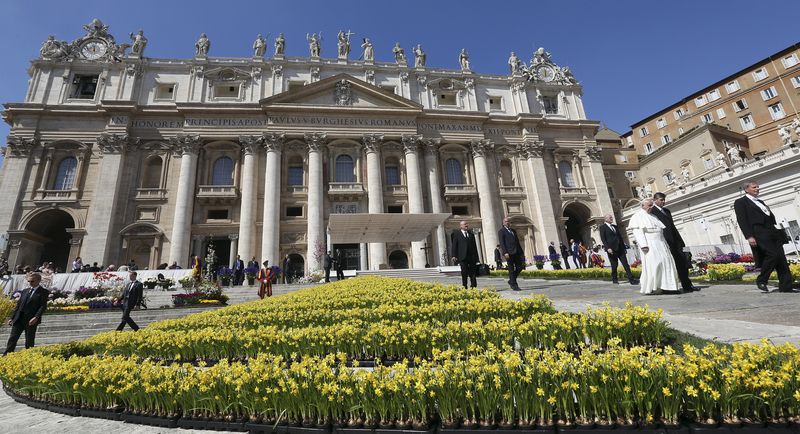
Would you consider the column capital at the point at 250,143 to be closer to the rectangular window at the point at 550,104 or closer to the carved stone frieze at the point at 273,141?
the carved stone frieze at the point at 273,141

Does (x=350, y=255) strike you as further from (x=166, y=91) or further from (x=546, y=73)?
(x=546, y=73)

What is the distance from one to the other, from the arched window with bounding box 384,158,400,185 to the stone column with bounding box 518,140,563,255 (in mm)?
13662

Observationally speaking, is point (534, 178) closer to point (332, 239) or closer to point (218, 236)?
point (332, 239)

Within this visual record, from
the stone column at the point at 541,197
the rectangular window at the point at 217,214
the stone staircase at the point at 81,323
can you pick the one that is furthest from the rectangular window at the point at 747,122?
the rectangular window at the point at 217,214

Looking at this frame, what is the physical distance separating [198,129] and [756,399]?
37.1m

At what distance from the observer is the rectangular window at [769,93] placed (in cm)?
4384

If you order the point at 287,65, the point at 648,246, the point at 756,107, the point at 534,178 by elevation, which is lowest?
the point at 648,246

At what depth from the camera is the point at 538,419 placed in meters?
2.66

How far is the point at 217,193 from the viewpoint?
3047 cm

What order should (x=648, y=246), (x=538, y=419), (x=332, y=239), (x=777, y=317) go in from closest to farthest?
(x=538, y=419) < (x=777, y=317) < (x=648, y=246) < (x=332, y=239)

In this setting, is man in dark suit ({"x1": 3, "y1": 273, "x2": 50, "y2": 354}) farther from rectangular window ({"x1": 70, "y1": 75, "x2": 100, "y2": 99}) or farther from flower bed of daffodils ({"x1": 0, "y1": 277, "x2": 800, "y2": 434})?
rectangular window ({"x1": 70, "y1": 75, "x2": 100, "y2": 99})

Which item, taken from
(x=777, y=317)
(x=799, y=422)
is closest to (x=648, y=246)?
(x=777, y=317)

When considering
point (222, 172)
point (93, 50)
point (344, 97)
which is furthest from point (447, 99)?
point (93, 50)

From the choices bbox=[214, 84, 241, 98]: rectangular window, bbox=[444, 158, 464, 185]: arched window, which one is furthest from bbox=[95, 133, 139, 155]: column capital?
bbox=[444, 158, 464, 185]: arched window
